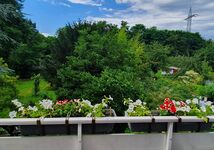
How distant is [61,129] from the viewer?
195 centimetres

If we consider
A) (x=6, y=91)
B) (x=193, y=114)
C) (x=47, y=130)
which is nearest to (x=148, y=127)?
(x=193, y=114)

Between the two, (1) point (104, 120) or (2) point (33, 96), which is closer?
→ (1) point (104, 120)

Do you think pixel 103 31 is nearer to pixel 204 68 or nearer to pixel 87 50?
pixel 87 50

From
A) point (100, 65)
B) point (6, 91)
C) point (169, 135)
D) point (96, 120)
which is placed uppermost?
point (100, 65)

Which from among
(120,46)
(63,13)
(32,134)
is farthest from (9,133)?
(63,13)

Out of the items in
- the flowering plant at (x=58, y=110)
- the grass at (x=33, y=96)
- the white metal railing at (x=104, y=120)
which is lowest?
the grass at (x=33, y=96)

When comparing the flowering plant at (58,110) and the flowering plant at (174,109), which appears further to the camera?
the flowering plant at (174,109)

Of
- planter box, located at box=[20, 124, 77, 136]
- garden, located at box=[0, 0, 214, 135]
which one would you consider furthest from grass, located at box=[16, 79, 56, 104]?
planter box, located at box=[20, 124, 77, 136]

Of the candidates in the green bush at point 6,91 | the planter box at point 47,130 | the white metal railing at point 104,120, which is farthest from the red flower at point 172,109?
the green bush at point 6,91

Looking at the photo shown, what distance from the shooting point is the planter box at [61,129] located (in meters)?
1.92

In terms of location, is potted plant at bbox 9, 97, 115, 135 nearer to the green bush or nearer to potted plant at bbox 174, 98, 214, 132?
potted plant at bbox 174, 98, 214, 132

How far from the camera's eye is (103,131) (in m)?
2.02

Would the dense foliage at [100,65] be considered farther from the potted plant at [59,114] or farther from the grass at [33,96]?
the potted plant at [59,114]

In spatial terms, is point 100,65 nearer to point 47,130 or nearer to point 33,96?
point 47,130
